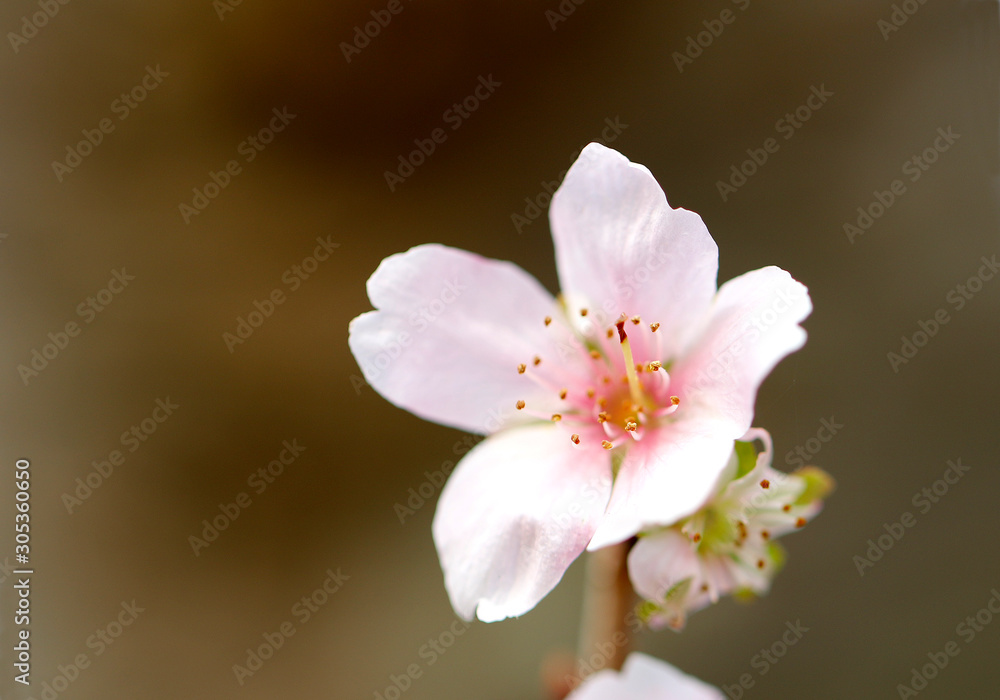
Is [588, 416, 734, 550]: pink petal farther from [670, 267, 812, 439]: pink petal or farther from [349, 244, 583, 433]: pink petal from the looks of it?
[349, 244, 583, 433]: pink petal

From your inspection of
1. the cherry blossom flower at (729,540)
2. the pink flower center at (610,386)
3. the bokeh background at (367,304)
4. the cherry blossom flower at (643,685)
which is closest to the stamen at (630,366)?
the pink flower center at (610,386)

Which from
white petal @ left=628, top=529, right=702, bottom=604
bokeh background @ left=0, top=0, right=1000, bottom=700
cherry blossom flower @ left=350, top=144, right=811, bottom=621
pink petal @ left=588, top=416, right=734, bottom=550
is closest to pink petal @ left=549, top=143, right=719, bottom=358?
cherry blossom flower @ left=350, top=144, right=811, bottom=621

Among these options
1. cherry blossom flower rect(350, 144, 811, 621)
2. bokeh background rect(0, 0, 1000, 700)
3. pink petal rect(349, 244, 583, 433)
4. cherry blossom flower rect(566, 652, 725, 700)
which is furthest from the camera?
bokeh background rect(0, 0, 1000, 700)

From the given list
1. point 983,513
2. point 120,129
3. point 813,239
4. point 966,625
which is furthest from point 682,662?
point 120,129

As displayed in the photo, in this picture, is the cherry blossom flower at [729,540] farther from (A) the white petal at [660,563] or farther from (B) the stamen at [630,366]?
(B) the stamen at [630,366]

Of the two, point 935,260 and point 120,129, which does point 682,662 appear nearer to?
Answer: point 935,260

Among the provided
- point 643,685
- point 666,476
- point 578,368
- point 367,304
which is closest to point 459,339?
point 578,368
